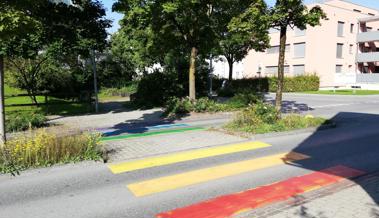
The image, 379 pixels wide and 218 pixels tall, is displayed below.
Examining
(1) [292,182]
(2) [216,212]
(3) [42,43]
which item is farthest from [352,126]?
(3) [42,43]

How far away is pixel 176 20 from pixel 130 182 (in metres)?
12.5

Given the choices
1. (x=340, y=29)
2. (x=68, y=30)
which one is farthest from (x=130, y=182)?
(x=340, y=29)

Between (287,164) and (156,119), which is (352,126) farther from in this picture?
(156,119)

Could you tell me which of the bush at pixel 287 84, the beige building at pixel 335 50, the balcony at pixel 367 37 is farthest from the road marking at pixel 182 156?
the balcony at pixel 367 37

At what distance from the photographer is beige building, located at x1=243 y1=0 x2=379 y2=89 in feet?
146

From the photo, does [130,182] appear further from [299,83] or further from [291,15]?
[299,83]

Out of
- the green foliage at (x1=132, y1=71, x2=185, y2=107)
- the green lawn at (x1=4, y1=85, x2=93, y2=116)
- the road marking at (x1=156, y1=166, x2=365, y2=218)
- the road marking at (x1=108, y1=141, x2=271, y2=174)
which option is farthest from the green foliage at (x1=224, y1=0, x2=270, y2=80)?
the green lawn at (x1=4, y1=85, x2=93, y2=116)

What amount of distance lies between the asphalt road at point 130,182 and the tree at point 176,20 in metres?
8.98

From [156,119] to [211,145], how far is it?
7.68m

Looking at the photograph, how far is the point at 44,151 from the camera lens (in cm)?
839

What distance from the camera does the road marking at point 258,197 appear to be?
573 cm

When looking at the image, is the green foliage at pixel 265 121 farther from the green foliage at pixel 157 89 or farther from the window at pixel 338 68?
the window at pixel 338 68

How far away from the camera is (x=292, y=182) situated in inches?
278

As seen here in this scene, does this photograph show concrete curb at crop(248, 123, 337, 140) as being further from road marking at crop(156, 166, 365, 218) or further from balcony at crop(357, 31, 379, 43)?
balcony at crop(357, 31, 379, 43)
